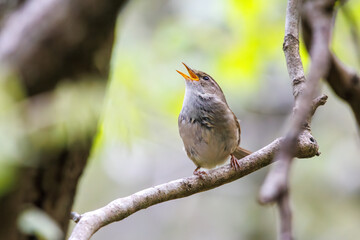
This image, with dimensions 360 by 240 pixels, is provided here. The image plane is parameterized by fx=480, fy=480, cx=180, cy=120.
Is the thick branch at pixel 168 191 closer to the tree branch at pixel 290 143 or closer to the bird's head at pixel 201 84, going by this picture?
the tree branch at pixel 290 143

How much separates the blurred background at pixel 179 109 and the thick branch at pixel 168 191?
3.59ft

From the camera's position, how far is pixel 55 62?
400cm

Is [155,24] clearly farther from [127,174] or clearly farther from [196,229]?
[196,229]

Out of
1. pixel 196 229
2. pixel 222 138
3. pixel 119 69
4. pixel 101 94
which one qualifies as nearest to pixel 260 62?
pixel 119 69

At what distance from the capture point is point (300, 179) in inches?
297

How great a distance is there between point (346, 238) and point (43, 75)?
16.7ft

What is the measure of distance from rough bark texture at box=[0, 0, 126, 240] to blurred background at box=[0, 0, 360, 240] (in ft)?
0.59

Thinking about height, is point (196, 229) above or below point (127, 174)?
below

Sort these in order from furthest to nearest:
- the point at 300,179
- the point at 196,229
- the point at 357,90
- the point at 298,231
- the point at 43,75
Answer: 1. the point at 196,229
2. the point at 300,179
3. the point at 298,231
4. the point at 43,75
5. the point at 357,90

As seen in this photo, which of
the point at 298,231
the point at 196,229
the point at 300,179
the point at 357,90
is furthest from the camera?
the point at 196,229

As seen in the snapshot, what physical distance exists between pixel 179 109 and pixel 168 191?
10.6ft

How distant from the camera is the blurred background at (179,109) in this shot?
4.33 m

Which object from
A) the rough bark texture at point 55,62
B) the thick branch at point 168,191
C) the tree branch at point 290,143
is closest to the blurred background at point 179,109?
the rough bark texture at point 55,62

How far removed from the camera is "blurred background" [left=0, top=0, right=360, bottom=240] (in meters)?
4.33
